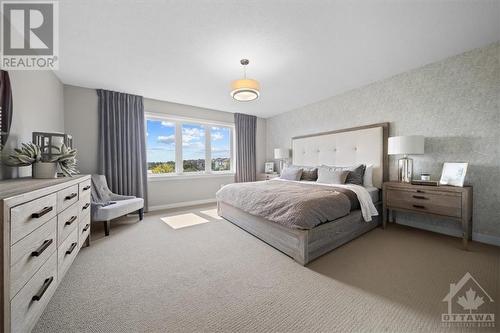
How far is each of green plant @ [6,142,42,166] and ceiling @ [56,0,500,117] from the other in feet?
4.24

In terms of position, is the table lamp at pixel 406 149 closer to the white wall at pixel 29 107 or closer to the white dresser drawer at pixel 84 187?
the white dresser drawer at pixel 84 187

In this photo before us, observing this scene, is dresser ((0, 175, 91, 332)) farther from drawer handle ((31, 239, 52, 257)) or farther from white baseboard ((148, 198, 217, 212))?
white baseboard ((148, 198, 217, 212))

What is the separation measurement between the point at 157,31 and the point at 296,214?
2.45 metres

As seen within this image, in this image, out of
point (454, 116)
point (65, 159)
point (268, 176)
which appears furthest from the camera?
point (268, 176)

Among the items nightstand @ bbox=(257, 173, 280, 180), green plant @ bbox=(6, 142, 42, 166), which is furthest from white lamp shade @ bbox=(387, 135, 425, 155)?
green plant @ bbox=(6, 142, 42, 166)

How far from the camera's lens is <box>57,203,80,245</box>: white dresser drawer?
1449 mm

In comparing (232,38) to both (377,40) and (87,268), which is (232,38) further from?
(87,268)

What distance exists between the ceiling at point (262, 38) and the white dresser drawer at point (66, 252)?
2.09m

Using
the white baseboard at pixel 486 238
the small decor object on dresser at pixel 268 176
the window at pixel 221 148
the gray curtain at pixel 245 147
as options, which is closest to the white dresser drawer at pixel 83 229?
the window at pixel 221 148

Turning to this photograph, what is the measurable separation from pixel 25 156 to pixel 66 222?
0.76 meters

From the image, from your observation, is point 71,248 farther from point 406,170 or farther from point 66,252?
point 406,170

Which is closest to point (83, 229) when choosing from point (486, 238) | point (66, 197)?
point (66, 197)

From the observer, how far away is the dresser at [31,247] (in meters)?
0.85

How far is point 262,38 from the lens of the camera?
6.98 ft
